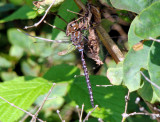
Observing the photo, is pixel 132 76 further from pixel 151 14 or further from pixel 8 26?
pixel 8 26

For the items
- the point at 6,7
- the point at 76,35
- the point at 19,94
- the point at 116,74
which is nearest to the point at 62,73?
the point at 19,94

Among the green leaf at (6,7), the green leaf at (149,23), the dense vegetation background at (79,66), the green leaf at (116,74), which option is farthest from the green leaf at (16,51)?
the green leaf at (149,23)

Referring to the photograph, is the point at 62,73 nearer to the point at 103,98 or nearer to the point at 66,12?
the point at 103,98

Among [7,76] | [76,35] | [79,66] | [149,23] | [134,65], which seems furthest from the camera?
[7,76]

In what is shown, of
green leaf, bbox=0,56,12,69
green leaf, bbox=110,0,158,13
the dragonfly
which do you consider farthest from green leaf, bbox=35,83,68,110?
green leaf, bbox=110,0,158,13

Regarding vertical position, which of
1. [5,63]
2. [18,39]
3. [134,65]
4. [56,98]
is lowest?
[56,98]

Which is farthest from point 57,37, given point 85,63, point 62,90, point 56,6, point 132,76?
point 62,90

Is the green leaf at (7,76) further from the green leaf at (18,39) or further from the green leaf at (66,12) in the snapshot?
the green leaf at (66,12)

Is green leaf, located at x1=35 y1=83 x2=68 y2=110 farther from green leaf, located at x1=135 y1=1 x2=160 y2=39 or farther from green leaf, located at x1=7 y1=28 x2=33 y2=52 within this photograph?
green leaf, located at x1=135 y1=1 x2=160 y2=39
